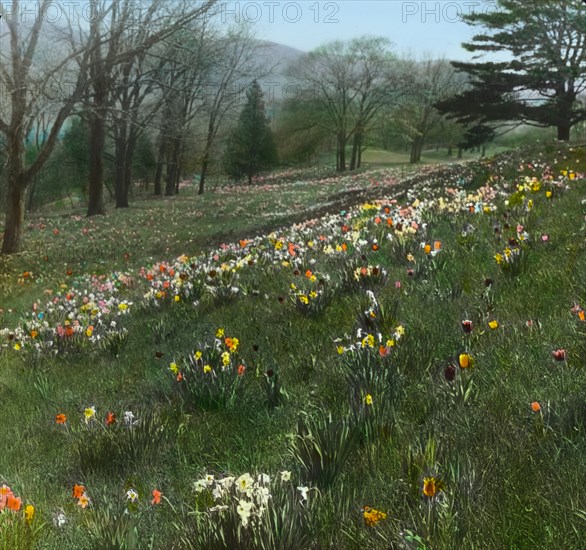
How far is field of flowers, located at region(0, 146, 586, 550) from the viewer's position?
1.94 m

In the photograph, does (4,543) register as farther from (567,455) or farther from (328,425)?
(567,455)

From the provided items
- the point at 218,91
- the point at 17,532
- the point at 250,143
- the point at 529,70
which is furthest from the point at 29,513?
the point at 250,143

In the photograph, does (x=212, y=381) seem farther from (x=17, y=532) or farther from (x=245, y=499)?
(x=245, y=499)

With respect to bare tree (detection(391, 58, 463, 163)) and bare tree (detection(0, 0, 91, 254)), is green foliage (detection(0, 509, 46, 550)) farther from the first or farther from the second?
bare tree (detection(391, 58, 463, 163))

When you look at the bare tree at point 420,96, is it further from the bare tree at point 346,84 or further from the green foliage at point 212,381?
the green foliage at point 212,381

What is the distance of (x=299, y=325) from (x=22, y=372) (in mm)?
2850

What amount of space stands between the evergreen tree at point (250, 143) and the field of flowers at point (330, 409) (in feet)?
160

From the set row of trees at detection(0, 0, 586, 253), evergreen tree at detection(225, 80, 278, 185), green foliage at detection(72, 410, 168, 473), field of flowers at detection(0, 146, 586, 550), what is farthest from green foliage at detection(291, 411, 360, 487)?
evergreen tree at detection(225, 80, 278, 185)

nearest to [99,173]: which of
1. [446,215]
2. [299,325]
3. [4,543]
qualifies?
[446,215]

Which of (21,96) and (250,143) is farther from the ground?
(250,143)

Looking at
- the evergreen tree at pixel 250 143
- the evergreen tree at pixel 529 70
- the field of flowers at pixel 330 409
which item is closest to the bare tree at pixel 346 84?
the evergreen tree at pixel 250 143

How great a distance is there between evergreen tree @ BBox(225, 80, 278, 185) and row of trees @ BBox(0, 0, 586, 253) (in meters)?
0.14

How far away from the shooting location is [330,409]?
3096 millimetres

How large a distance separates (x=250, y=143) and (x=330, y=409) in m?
53.1
